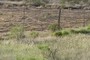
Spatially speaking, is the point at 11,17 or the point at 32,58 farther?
the point at 11,17

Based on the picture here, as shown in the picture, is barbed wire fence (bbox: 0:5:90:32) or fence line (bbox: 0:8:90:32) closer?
fence line (bbox: 0:8:90:32)

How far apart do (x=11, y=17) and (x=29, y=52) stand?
1064 inches

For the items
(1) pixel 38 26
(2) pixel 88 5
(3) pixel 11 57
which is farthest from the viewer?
(2) pixel 88 5

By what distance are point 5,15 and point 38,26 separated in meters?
6.93

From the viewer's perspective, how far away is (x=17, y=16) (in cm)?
3916

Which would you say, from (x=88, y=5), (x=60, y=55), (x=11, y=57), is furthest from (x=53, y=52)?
(x=88, y=5)

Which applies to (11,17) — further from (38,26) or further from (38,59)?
(38,59)

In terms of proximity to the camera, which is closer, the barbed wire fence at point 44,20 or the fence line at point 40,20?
the fence line at point 40,20

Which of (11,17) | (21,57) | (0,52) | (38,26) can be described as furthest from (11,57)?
(11,17)

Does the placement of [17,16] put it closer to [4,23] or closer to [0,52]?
[4,23]

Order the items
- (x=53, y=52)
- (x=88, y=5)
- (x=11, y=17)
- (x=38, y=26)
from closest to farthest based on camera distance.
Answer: (x=53, y=52) < (x=38, y=26) < (x=11, y=17) < (x=88, y=5)

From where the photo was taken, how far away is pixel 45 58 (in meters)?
10.4

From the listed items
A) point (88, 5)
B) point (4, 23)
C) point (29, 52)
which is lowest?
point (88, 5)

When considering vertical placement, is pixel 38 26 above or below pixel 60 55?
below
